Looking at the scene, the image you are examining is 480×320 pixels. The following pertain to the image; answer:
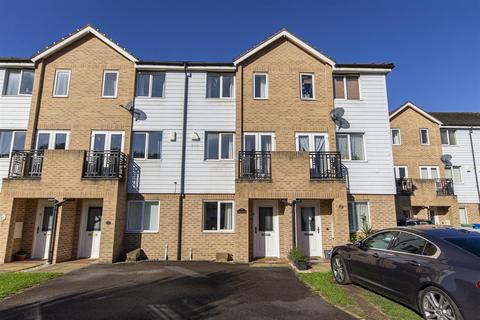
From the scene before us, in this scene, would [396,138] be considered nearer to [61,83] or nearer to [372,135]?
[372,135]

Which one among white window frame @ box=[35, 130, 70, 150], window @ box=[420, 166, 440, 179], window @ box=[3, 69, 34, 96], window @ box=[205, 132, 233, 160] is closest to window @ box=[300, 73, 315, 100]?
window @ box=[205, 132, 233, 160]

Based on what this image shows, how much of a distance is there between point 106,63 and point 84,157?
16.1ft

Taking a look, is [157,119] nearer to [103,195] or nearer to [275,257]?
[103,195]

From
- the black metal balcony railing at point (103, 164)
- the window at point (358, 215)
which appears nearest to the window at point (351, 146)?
the window at point (358, 215)

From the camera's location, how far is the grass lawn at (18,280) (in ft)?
23.6

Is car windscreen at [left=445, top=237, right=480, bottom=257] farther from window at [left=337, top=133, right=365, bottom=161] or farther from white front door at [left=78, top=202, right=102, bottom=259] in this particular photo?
white front door at [left=78, top=202, right=102, bottom=259]

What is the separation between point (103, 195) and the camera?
1143 centimetres

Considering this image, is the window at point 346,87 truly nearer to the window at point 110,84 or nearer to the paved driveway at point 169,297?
the paved driveway at point 169,297

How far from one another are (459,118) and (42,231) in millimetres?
31960

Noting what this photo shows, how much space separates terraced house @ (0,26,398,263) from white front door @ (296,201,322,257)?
2.3 inches

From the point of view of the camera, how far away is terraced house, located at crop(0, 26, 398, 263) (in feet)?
38.5

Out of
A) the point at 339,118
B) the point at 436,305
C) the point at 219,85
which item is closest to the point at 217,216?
the point at 219,85

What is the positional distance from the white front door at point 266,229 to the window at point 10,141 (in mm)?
10960

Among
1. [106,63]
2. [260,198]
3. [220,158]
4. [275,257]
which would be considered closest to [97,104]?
[106,63]
